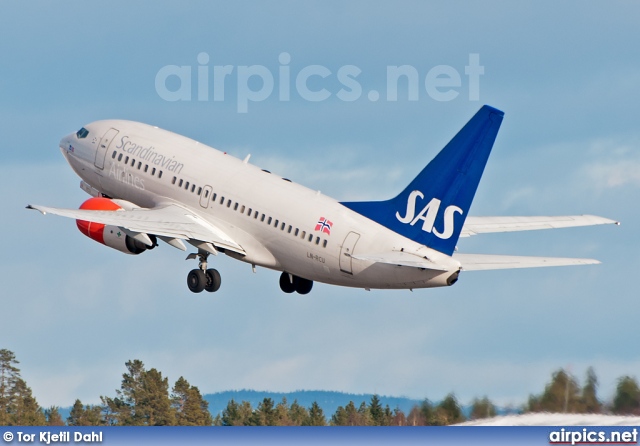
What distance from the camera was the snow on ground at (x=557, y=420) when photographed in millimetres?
72375

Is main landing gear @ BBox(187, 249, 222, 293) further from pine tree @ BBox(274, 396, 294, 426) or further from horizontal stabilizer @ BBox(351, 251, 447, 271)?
horizontal stabilizer @ BBox(351, 251, 447, 271)

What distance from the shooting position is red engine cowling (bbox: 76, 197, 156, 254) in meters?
87.1

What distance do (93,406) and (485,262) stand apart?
2503 centimetres

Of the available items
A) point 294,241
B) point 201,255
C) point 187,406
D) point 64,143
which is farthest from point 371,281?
point 64,143

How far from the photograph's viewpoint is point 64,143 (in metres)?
96.9

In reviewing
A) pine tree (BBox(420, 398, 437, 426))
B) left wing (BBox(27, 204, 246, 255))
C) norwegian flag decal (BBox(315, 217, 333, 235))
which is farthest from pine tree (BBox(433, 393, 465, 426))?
left wing (BBox(27, 204, 246, 255))

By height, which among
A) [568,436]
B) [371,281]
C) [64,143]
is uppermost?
[64,143]

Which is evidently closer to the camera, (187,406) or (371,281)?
(371,281)

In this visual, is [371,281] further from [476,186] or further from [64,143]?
[64,143]

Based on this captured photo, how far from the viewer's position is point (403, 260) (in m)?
76.8

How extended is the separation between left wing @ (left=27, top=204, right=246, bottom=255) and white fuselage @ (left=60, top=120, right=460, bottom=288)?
1.44 feet

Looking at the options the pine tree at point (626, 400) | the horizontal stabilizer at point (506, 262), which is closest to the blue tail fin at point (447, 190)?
the horizontal stabilizer at point (506, 262)

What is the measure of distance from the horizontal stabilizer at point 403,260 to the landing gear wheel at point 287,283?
1170cm

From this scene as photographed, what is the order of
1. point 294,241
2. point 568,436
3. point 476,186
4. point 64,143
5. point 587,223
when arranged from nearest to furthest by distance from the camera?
1. point 568,436
2. point 476,186
3. point 294,241
4. point 587,223
5. point 64,143
